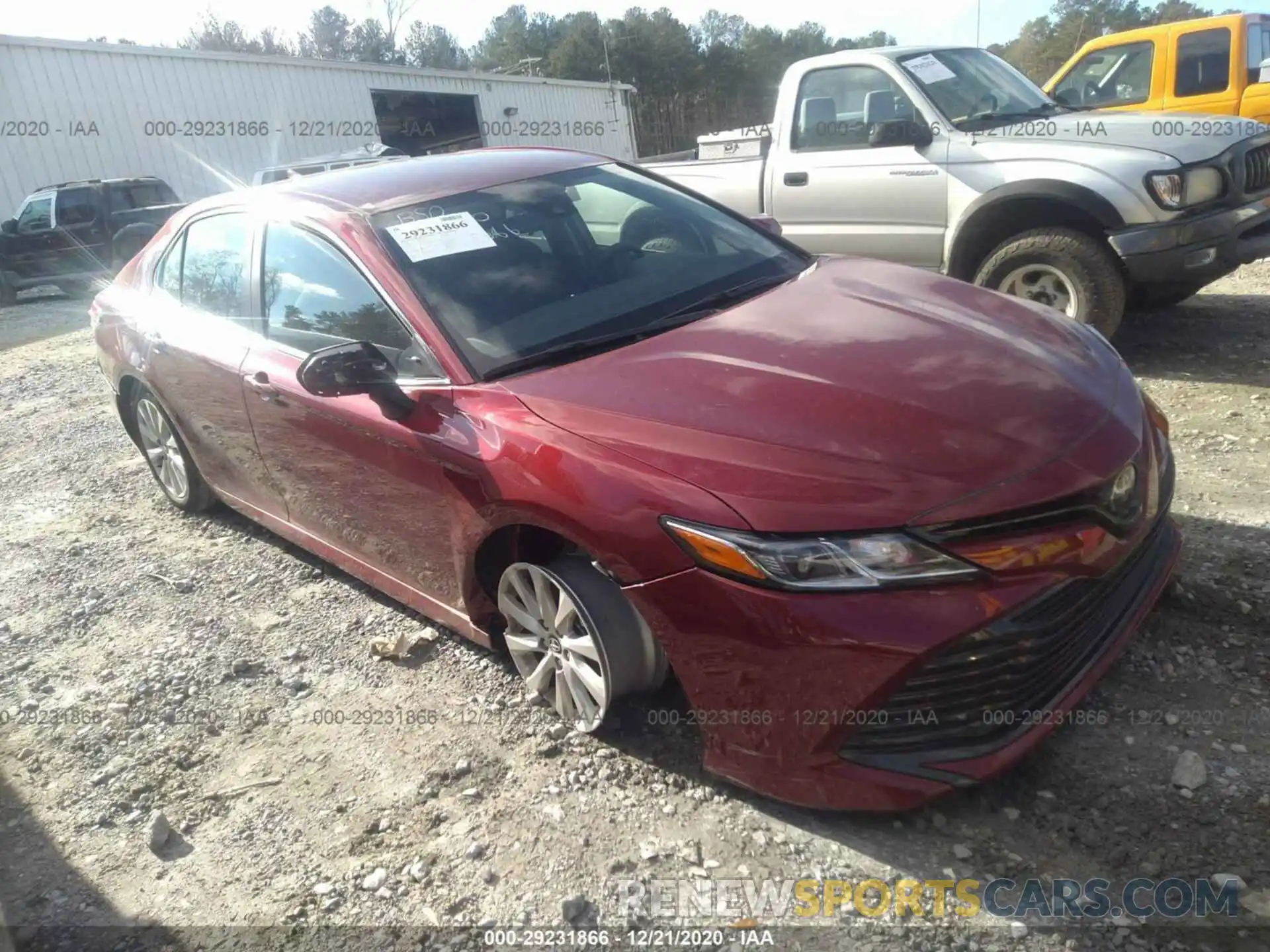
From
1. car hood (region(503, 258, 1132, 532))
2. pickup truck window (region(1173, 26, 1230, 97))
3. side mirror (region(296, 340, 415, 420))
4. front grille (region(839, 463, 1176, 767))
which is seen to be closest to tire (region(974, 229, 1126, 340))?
car hood (region(503, 258, 1132, 532))

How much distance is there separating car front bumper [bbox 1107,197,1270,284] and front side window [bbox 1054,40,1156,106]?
204 inches

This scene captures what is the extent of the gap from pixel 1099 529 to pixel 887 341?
0.79 meters

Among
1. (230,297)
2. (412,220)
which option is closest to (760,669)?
(412,220)

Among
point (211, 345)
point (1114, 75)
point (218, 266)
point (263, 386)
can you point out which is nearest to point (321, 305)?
point (263, 386)

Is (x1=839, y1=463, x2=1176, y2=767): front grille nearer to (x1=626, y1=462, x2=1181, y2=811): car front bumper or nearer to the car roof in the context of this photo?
(x1=626, y1=462, x2=1181, y2=811): car front bumper

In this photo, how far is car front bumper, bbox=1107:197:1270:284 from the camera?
15.9ft

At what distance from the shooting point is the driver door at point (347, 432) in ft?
9.34

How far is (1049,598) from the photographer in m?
2.12

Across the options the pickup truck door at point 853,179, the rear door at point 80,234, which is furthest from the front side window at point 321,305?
the rear door at point 80,234

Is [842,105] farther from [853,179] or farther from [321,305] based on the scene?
[321,305]

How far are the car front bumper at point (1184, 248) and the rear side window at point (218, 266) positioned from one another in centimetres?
431

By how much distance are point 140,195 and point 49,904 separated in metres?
14.9

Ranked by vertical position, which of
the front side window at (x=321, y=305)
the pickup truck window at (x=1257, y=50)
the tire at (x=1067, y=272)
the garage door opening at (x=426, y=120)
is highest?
the garage door opening at (x=426, y=120)
